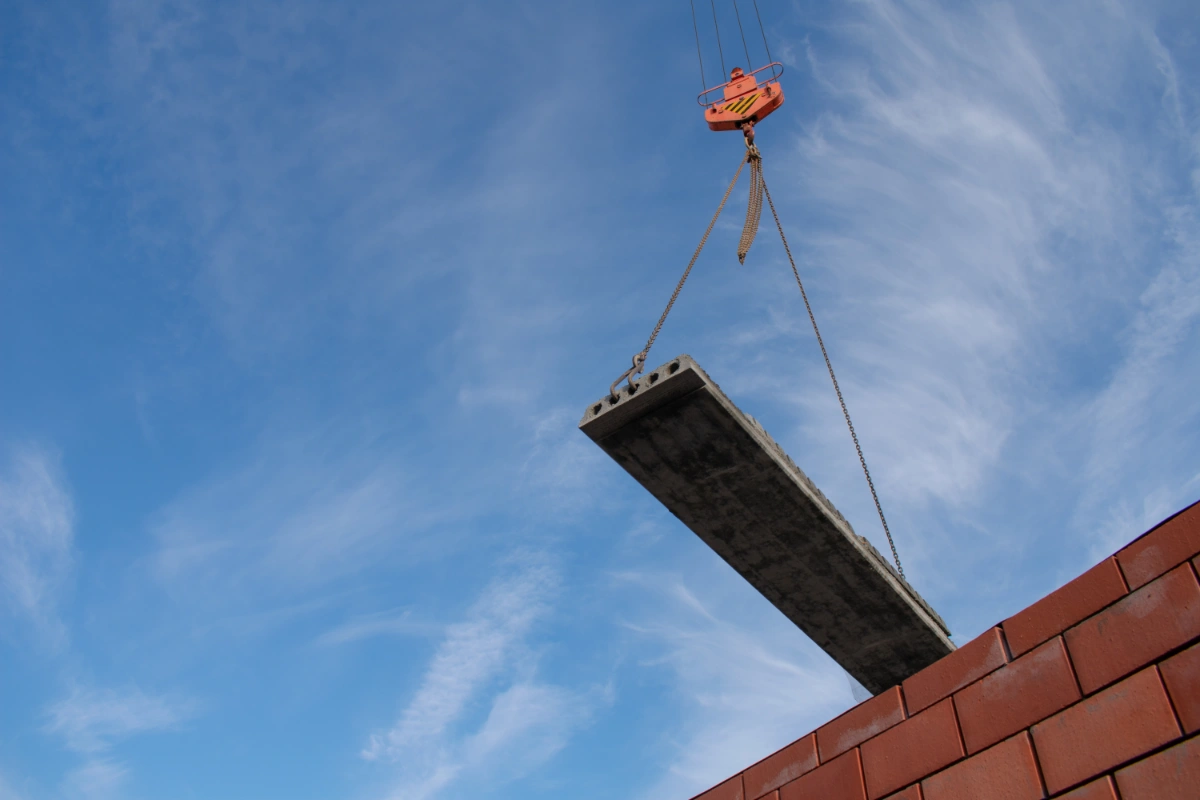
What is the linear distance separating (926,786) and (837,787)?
2.22ft

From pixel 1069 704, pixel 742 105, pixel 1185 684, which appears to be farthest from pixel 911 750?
pixel 742 105

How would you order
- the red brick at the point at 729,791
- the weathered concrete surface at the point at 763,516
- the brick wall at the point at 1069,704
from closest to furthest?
the brick wall at the point at 1069,704 < the red brick at the point at 729,791 < the weathered concrete surface at the point at 763,516

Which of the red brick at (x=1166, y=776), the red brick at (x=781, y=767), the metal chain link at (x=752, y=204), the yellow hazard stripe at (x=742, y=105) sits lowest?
the red brick at (x=1166, y=776)

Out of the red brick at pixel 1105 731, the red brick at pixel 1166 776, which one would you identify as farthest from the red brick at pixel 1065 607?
the red brick at pixel 1166 776

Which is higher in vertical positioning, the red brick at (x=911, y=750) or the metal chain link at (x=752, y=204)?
the metal chain link at (x=752, y=204)

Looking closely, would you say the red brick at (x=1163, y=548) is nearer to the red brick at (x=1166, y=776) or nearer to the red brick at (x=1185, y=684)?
the red brick at (x=1185, y=684)

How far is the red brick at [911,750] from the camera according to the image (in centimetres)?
445

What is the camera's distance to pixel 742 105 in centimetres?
1409

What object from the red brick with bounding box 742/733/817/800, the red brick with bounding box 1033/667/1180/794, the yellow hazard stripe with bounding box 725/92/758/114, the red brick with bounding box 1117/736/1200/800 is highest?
the yellow hazard stripe with bounding box 725/92/758/114

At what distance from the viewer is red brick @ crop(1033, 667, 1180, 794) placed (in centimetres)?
354

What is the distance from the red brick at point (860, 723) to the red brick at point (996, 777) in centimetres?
47

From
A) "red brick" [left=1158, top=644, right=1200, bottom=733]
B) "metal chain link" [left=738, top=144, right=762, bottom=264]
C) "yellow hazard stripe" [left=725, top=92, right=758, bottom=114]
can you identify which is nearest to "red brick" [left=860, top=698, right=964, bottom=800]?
"red brick" [left=1158, top=644, right=1200, bottom=733]

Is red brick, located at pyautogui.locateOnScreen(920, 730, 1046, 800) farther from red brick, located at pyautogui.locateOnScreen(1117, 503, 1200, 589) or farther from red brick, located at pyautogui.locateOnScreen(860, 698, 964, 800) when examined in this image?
red brick, located at pyautogui.locateOnScreen(1117, 503, 1200, 589)

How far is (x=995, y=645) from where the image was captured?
444 cm
